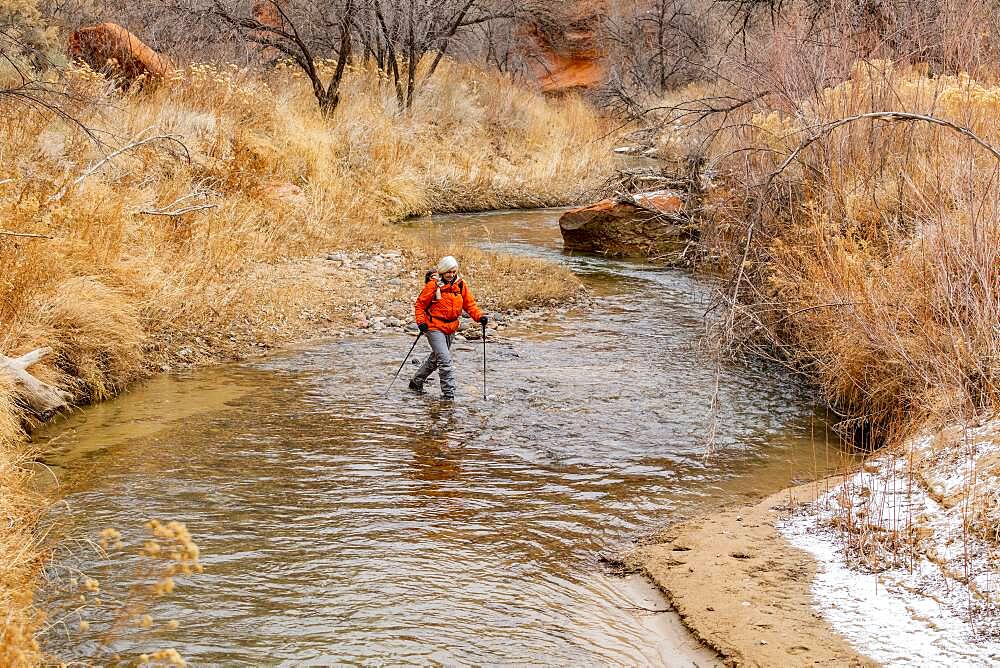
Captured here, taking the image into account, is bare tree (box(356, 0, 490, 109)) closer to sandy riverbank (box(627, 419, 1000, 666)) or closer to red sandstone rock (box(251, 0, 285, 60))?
red sandstone rock (box(251, 0, 285, 60))

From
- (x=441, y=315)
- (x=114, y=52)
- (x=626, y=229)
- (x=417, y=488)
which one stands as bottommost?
(x=417, y=488)

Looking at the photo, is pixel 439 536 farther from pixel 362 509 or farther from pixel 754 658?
pixel 754 658

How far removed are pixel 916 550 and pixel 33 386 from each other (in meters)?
6.66

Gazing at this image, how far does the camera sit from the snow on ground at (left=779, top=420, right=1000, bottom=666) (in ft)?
14.9

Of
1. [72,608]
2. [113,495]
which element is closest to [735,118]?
[113,495]

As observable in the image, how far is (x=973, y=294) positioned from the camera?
22.4ft

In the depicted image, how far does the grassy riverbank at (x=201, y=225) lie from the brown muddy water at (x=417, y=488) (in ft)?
1.92

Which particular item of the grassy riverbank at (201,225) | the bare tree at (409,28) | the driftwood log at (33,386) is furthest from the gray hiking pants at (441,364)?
the bare tree at (409,28)

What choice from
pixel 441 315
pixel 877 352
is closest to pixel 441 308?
pixel 441 315

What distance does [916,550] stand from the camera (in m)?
5.23

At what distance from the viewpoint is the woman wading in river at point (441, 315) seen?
923 centimetres

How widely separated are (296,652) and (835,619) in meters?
2.71

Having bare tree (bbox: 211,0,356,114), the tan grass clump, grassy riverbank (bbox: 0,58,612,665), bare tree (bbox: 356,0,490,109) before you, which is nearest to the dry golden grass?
the tan grass clump

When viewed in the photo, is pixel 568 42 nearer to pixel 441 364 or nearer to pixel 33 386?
pixel 441 364
